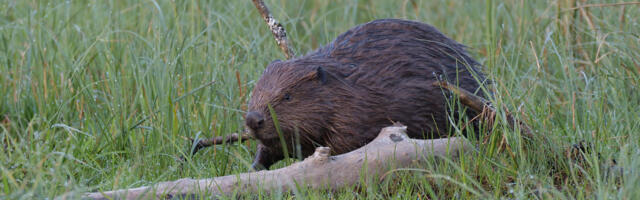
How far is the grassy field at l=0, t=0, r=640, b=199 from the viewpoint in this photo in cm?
296

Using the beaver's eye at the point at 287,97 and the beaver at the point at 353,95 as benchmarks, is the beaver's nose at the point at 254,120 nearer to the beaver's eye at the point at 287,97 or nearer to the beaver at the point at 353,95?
the beaver at the point at 353,95

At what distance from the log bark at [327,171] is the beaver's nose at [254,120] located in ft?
1.21

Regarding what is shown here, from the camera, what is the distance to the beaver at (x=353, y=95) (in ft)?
11.1

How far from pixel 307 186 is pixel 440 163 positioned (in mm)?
530

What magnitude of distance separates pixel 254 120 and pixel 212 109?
1.05 metres

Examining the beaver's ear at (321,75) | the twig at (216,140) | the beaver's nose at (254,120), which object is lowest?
the twig at (216,140)

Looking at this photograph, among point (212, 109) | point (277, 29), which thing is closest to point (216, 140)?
point (212, 109)

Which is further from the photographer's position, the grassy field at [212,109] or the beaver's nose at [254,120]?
the beaver's nose at [254,120]

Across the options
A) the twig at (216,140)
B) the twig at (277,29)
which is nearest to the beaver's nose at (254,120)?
the twig at (216,140)

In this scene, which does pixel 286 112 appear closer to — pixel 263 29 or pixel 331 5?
pixel 263 29

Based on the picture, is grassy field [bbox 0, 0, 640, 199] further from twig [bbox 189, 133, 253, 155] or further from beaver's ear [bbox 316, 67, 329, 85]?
beaver's ear [bbox 316, 67, 329, 85]

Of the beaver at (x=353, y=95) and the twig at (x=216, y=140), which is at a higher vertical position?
the beaver at (x=353, y=95)

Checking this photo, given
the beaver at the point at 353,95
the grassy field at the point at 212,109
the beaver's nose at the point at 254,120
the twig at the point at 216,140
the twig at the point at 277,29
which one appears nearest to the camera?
the grassy field at the point at 212,109

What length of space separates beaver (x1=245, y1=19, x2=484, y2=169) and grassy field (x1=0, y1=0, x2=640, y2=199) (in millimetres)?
218
